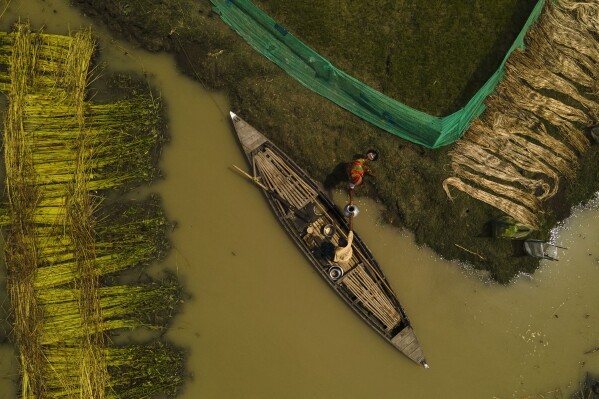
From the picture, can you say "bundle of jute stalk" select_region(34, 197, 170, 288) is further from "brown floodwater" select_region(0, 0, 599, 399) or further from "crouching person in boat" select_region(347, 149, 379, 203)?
"crouching person in boat" select_region(347, 149, 379, 203)

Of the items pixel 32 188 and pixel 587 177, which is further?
pixel 587 177

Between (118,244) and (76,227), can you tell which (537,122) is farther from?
(76,227)

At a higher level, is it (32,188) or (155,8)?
(155,8)

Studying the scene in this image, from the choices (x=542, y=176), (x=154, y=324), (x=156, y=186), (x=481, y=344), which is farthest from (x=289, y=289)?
(x=542, y=176)

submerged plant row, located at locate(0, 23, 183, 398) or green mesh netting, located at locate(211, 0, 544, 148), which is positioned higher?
green mesh netting, located at locate(211, 0, 544, 148)

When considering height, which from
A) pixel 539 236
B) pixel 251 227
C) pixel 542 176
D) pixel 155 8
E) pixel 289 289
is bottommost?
pixel 289 289

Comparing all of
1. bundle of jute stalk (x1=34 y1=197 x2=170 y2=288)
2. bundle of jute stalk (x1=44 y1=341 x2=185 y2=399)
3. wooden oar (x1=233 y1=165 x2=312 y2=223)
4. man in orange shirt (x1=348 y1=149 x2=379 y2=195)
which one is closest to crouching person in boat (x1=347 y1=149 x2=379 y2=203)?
man in orange shirt (x1=348 y1=149 x2=379 y2=195)

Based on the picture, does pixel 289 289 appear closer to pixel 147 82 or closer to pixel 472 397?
pixel 472 397
